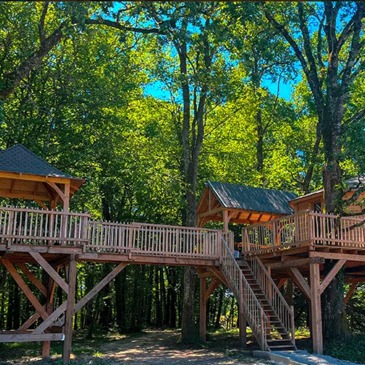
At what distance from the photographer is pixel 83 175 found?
2283 centimetres

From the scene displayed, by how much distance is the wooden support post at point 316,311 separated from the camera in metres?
14.1

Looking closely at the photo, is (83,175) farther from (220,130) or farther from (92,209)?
(220,130)

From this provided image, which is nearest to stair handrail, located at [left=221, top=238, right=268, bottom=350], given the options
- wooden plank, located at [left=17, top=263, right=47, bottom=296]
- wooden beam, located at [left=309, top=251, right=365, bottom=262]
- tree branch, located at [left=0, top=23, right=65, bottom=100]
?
wooden beam, located at [left=309, top=251, right=365, bottom=262]

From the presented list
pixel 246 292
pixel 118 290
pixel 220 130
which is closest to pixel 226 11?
pixel 246 292

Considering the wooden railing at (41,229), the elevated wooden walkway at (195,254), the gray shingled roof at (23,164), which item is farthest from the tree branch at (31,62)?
the wooden railing at (41,229)

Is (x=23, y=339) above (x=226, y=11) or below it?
below

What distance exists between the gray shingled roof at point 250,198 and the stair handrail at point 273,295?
8.26 feet

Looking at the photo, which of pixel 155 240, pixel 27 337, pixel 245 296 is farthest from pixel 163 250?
pixel 27 337

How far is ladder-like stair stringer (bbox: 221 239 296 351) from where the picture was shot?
587 inches

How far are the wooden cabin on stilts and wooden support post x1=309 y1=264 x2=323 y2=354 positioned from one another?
1.1 inches

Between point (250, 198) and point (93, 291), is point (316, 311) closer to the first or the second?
point (250, 198)

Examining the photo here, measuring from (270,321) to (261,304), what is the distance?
0.92 m

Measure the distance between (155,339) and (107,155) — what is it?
9.20 metres

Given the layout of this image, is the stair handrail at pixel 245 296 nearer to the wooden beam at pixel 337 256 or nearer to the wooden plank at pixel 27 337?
the wooden beam at pixel 337 256
